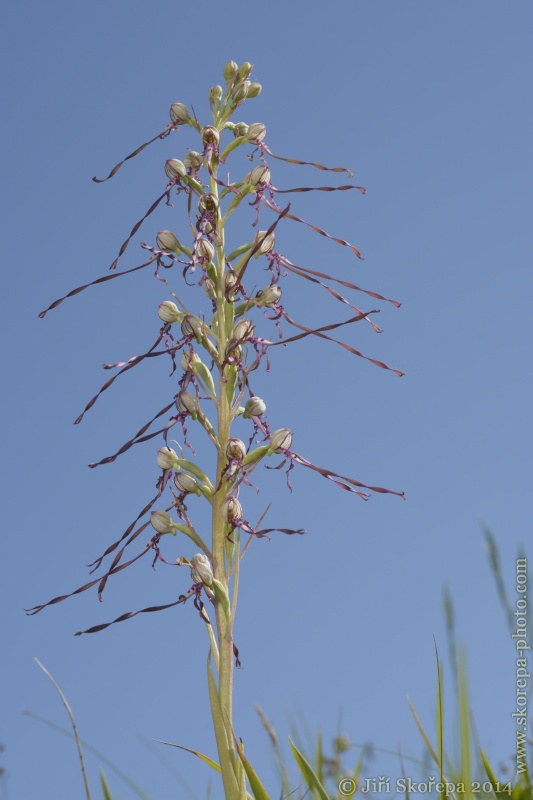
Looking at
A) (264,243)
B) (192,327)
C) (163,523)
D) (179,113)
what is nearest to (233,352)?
(192,327)

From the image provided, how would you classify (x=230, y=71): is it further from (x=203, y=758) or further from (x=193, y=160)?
(x=203, y=758)

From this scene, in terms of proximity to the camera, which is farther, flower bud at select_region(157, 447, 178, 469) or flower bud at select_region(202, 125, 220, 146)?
flower bud at select_region(202, 125, 220, 146)

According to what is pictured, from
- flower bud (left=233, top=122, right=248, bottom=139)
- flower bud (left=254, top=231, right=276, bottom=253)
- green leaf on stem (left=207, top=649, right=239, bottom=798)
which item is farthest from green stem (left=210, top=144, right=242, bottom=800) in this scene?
flower bud (left=233, top=122, right=248, bottom=139)

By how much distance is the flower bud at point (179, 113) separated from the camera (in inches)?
215

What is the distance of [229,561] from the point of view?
4.08m

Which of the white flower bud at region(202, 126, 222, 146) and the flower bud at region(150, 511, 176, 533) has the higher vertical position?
the white flower bud at region(202, 126, 222, 146)

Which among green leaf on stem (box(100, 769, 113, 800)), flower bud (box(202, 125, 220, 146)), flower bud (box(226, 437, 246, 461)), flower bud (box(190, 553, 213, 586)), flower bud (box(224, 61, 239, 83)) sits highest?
flower bud (box(224, 61, 239, 83))

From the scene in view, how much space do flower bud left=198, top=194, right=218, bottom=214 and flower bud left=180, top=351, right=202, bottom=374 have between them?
36.7 inches

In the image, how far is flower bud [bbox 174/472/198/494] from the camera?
4266 millimetres

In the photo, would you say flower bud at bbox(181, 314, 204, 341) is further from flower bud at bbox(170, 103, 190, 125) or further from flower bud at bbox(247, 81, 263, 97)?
flower bud at bbox(247, 81, 263, 97)

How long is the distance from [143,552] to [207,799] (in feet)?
4.57

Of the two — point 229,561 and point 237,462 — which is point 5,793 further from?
point 237,462

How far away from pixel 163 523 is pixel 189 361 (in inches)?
35.9

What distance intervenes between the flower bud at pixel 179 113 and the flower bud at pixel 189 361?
185 cm
